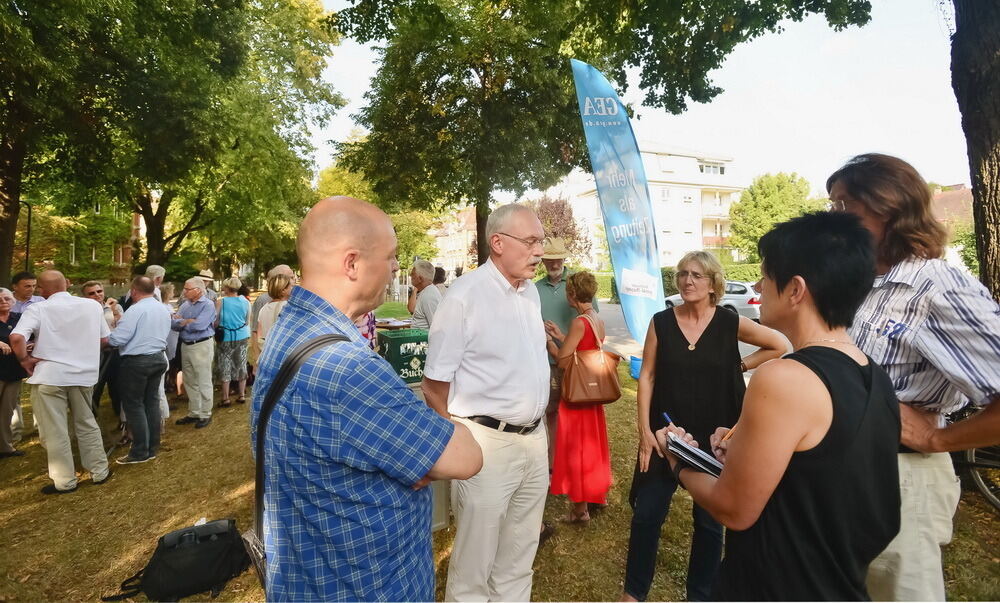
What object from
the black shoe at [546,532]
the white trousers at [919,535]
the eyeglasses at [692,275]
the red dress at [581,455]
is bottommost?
the black shoe at [546,532]

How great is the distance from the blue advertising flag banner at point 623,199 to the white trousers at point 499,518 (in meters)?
2.94

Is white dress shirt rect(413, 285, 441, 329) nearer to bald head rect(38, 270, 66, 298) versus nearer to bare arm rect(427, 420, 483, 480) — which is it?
bald head rect(38, 270, 66, 298)

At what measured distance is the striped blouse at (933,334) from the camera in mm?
1525

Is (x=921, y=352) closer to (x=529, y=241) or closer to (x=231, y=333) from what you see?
(x=529, y=241)

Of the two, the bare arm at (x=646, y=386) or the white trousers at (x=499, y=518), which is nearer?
the white trousers at (x=499, y=518)

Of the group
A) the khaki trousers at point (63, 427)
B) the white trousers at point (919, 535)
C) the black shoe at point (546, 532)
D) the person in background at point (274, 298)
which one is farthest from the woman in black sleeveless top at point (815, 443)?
the khaki trousers at point (63, 427)

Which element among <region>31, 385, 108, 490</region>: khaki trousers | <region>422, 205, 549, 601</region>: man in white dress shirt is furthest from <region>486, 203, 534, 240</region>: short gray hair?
<region>31, 385, 108, 490</region>: khaki trousers

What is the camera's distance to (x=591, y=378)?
3713mm

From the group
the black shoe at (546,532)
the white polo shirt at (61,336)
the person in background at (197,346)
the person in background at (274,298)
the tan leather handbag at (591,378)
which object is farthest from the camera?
the person in background at (197,346)

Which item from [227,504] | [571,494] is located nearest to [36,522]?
[227,504]

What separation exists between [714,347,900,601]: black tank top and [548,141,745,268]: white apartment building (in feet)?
151

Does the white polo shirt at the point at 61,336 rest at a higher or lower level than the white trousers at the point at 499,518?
higher

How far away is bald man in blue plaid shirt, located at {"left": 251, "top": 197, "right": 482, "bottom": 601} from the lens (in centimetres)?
120

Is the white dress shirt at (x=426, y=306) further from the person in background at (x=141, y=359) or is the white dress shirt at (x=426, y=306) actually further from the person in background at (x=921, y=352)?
the person in background at (x=921, y=352)
